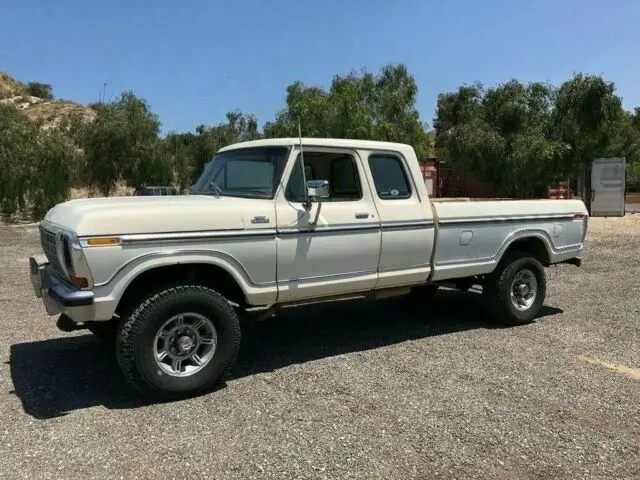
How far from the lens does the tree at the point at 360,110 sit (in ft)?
78.1

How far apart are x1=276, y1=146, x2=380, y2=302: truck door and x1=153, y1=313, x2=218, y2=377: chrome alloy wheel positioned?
76 cm

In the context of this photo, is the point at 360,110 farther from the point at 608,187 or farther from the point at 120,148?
the point at 120,148

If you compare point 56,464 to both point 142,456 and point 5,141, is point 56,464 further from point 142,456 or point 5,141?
point 5,141

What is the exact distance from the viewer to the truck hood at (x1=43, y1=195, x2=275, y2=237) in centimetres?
439

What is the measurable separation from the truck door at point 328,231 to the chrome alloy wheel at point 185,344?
2.50ft

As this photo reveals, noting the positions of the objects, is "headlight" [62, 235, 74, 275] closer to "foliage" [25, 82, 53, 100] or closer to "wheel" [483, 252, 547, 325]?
"wheel" [483, 252, 547, 325]

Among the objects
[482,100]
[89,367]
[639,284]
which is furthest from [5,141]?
[639,284]

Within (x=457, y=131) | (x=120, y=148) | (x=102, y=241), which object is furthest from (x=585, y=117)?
(x=102, y=241)

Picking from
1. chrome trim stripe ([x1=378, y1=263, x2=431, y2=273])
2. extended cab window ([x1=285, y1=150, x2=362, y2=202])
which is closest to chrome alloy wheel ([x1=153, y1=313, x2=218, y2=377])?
extended cab window ([x1=285, y1=150, x2=362, y2=202])

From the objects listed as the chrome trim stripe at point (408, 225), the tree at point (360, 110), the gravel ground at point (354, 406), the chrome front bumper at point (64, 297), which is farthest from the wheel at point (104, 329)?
the tree at point (360, 110)

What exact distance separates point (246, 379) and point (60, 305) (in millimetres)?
1687

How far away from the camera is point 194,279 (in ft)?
16.4

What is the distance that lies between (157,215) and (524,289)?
469 cm

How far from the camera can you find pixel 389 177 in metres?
6.13
